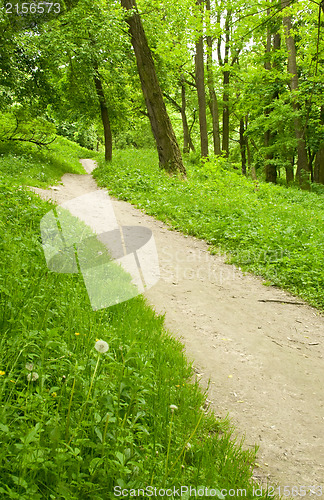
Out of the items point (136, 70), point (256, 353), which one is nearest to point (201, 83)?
point (136, 70)

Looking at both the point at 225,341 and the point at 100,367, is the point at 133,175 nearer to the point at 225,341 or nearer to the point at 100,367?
the point at 225,341

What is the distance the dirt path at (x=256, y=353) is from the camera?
2.96 m

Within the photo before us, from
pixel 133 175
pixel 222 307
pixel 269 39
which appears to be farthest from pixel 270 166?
pixel 222 307

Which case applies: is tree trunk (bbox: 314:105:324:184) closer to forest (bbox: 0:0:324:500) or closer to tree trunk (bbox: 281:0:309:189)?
tree trunk (bbox: 281:0:309:189)

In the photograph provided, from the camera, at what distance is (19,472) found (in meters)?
1.53

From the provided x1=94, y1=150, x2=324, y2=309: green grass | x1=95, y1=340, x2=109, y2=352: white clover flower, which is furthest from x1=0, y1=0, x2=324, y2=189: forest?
x1=95, y1=340, x2=109, y2=352: white clover flower

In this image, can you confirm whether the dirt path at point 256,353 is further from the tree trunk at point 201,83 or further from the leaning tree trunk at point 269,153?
the leaning tree trunk at point 269,153

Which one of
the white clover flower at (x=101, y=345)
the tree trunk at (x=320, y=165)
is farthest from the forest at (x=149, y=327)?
the tree trunk at (x=320, y=165)

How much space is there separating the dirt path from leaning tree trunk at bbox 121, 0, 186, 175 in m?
7.24

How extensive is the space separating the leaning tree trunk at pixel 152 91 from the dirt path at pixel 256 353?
7.24 metres

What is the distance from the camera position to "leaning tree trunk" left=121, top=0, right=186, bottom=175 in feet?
43.1

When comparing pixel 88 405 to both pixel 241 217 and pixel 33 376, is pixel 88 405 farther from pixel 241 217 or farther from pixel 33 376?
pixel 241 217

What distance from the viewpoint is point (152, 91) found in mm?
13320

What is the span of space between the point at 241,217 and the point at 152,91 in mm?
7068
